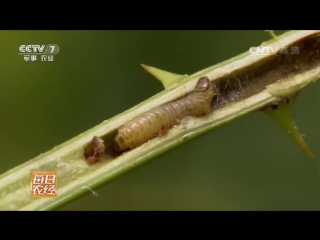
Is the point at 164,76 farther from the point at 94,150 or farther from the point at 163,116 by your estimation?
the point at 94,150

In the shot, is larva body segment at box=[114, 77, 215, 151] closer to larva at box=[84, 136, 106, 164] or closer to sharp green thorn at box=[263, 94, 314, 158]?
larva at box=[84, 136, 106, 164]

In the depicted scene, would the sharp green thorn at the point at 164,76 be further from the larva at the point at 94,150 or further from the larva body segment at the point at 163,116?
the larva at the point at 94,150

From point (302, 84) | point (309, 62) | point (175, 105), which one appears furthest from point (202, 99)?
point (309, 62)

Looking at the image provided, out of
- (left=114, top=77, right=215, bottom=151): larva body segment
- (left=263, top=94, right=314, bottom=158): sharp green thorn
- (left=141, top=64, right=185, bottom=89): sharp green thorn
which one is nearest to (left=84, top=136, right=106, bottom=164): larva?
(left=114, top=77, right=215, bottom=151): larva body segment

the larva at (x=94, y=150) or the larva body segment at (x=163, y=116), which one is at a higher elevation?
the larva body segment at (x=163, y=116)

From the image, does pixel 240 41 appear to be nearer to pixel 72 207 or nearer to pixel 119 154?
pixel 119 154

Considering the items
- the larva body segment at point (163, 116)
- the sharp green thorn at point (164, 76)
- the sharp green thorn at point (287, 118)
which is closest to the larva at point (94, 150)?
the larva body segment at point (163, 116)

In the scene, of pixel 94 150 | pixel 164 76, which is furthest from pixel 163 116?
pixel 94 150
